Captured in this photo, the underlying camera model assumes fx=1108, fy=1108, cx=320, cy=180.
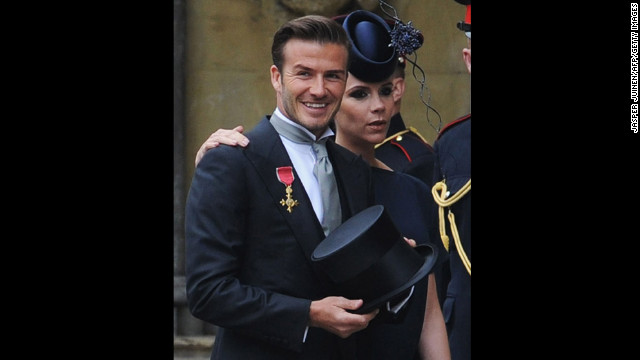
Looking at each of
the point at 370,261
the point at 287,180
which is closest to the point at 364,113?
the point at 287,180

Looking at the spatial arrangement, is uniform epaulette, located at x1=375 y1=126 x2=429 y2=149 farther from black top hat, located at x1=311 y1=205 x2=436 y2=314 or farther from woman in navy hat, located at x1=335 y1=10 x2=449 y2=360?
black top hat, located at x1=311 y1=205 x2=436 y2=314

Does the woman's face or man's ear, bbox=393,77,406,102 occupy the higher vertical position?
man's ear, bbox=393,77,406,102

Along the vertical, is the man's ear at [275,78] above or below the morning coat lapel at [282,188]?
above

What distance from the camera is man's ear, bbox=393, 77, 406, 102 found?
5.32m

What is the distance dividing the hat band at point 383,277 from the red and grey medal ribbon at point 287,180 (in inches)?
15.8

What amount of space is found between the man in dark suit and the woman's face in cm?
28

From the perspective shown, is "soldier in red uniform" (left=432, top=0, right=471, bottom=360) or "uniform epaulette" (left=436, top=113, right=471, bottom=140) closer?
"soldier in red uniform" (left=432, top=0, right=471, bottom=360)

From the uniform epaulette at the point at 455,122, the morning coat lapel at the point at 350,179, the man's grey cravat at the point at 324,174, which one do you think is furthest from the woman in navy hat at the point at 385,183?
the uniform epaulette at the point at 455,122

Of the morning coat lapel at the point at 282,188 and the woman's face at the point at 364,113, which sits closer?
the morning coat lapel at the point at 282,188

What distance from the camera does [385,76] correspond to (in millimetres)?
5266

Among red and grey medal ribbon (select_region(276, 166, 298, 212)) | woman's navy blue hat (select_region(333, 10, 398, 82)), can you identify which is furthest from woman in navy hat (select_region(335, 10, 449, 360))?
red and grey medal ribbon (select_region(276, 166, 298, 212))

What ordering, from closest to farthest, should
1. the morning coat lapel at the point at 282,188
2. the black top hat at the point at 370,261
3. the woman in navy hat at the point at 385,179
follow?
the black top hat at the point at 370,261, the morning coat lapel at the point at 282,188, the woman in navy hat at the point at 385,179

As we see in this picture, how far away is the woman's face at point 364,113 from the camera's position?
516 centimetres

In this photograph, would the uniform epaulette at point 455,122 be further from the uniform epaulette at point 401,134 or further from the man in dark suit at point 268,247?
the man in dark suit at point 268,247
